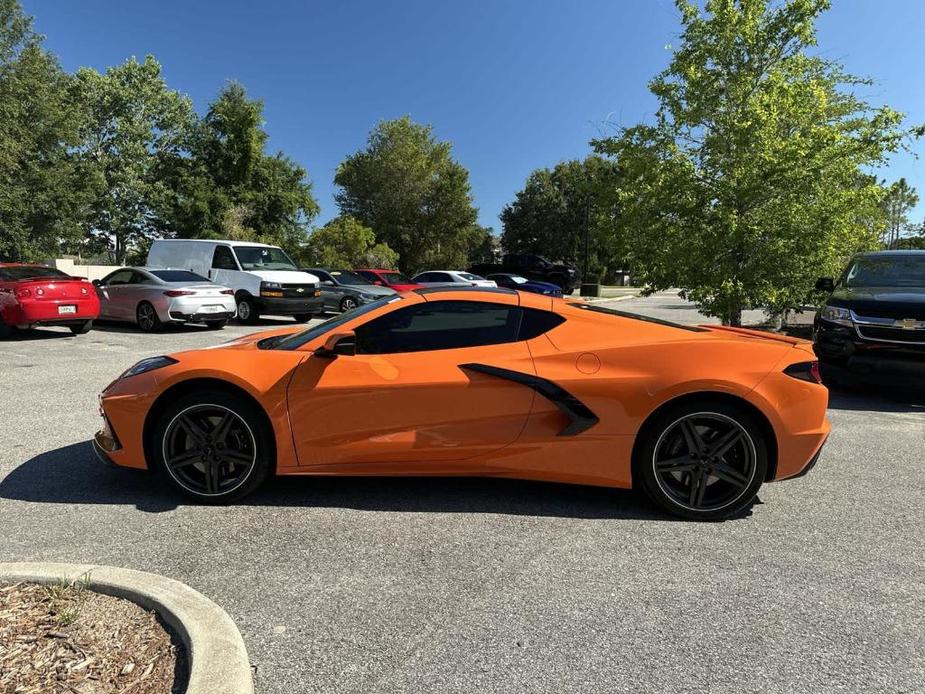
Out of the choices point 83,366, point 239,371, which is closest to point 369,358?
point 239,371

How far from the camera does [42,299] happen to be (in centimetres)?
1137

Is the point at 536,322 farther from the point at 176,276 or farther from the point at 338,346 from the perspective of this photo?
the point at 176,276

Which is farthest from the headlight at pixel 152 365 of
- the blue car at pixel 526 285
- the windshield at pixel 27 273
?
the blue car at pixel 526 285

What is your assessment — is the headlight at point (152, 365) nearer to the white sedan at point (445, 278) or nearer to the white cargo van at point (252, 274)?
the white cargo van at point (252, 274)

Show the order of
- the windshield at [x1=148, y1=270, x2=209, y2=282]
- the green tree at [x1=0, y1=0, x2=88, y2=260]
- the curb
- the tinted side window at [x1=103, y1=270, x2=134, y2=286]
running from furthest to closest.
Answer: the green tree at [x1=0, y1=0, x2=88, y2=260] < the tinted side window at [x1=103, y1=270, x2=134, y2=286] < the windshield at [x1=148, y1=270, x2=209, y2=282] < the curb

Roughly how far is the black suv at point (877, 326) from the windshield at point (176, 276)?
1233 centimetres

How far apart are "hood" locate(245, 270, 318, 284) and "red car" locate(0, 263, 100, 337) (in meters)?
3.70

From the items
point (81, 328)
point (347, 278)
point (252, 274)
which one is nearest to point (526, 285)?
point (347, 278)

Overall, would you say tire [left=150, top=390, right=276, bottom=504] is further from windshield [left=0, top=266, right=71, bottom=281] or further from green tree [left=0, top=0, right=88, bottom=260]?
green tree [left=0, top=0, right=88, bottom=260]

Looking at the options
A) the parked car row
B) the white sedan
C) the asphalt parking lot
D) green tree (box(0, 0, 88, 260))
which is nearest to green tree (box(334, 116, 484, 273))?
green tree (box(0, 0, 88, 260))

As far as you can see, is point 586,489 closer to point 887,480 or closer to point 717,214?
point 887,480

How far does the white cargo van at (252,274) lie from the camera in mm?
14891

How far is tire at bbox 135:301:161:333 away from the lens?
43.4ft

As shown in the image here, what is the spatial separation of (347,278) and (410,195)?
30417mm
